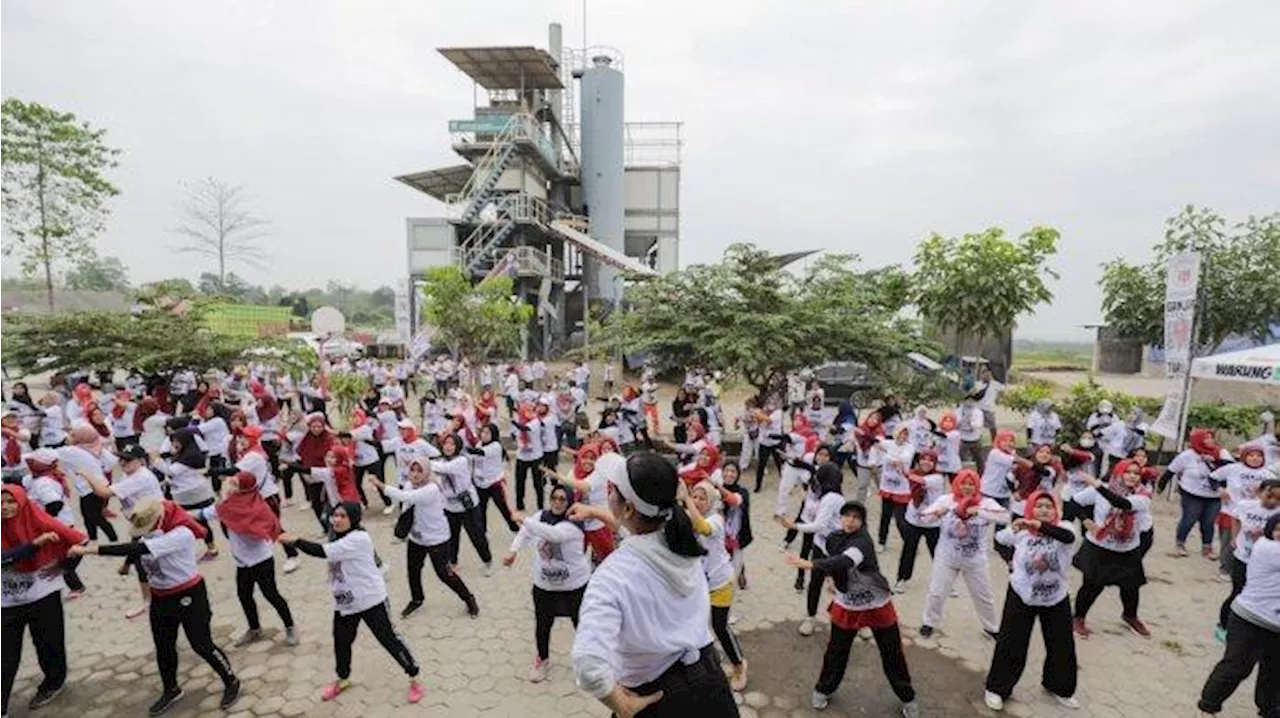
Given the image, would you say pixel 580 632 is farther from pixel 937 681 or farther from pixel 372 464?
pixel 372 464

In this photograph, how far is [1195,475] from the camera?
7.59 m

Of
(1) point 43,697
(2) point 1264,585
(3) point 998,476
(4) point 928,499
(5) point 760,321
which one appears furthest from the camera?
(5) point 760,321

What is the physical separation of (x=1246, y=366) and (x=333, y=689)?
12.7m

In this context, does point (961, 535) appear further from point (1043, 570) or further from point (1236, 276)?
point (1236, 276)

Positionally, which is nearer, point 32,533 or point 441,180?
point 32,533

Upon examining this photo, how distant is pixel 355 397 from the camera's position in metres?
14.0

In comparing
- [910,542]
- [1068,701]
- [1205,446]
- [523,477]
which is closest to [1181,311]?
[1205,446]

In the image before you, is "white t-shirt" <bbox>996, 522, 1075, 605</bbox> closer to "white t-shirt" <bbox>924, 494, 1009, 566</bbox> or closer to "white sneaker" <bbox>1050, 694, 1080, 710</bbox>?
"white t-shirt" <bbox>924, 494, 1009, 566</bbox>

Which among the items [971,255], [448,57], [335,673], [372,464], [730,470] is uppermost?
[448,57]

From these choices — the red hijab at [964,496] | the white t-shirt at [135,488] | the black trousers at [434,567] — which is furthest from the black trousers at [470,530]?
the red hijab at [964,496]

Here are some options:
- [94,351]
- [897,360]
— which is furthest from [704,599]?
[94,351]

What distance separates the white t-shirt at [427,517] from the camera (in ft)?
18.9

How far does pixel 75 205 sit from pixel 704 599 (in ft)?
70.6

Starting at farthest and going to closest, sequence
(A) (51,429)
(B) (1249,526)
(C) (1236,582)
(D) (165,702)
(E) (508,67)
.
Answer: (E) (508,67) → (A) (51,429) → (C) (1236,582) → (B) (1249,526) → (D) (165,702)
